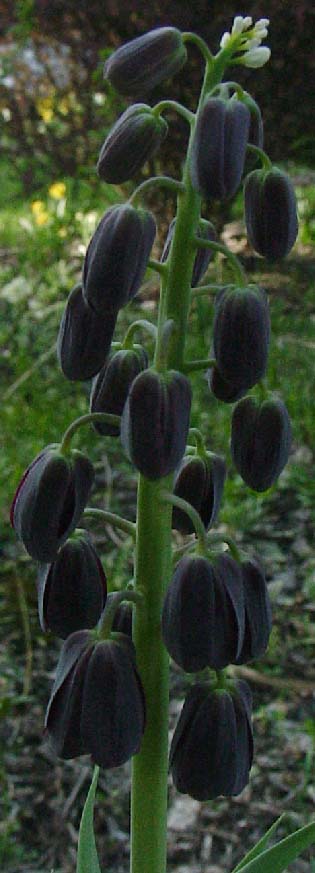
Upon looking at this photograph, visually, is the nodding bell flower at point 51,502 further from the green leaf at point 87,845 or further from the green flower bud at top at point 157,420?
the green leaf at point 87,845

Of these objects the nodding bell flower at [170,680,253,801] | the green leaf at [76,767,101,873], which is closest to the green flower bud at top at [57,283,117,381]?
the nodding bell flower at [170,680,253,801]

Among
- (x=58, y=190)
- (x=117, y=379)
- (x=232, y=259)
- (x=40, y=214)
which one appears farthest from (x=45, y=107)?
(x=232, y=259)

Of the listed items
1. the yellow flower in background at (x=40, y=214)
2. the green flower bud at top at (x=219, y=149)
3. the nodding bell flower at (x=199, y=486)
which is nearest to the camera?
the green flower bud at top at (x=219, y=149)

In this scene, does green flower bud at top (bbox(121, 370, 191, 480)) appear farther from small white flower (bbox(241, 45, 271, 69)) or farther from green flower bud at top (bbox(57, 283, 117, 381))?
small white flower (bbox(241, 45, 271, 69))

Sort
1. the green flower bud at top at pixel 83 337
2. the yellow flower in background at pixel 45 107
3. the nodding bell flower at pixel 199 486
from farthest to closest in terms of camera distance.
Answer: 1. the yellow flower in background at pixel 45 107
2. the nodding bell flower at pixel 199 486
3. the green flower bud at top at pixel 83 337

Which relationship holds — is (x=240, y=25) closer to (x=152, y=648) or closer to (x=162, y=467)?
(x=162, y=467)

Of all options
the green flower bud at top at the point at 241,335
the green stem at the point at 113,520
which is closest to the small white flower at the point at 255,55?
the green flower bud at top at the point at 241,335
